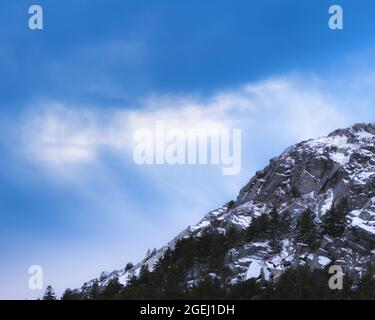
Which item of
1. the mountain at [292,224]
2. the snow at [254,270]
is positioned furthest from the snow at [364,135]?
the snow at [254,270]

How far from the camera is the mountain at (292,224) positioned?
361ft

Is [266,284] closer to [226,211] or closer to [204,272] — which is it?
[204,272]

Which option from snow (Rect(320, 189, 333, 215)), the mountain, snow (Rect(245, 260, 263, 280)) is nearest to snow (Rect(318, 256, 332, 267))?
the mountain

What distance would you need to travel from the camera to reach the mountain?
110 m

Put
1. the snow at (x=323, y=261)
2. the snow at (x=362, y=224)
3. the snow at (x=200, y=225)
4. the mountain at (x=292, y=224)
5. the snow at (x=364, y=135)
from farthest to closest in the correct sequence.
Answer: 1. the snow at (x=364, y=135)
2. the snow at (x=200, y=225)
3. the snow at (x=362, y=224)
4. the mountain at (x=292, y=224)
5. the snow at (x=323, y=261)

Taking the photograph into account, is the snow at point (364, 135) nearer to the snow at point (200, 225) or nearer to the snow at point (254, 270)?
the snow at point (200, 225)

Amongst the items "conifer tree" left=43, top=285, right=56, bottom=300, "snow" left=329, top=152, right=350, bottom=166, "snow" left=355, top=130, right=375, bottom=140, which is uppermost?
"snow" left=355, top=130, right=375, bottom=140

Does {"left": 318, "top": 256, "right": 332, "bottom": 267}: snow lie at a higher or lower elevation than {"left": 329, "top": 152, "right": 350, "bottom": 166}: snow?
lower

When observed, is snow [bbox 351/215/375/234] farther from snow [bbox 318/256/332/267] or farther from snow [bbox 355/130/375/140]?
snow [bbox 355/130/375/140]

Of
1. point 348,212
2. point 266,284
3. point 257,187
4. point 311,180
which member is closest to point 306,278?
point 266,284
